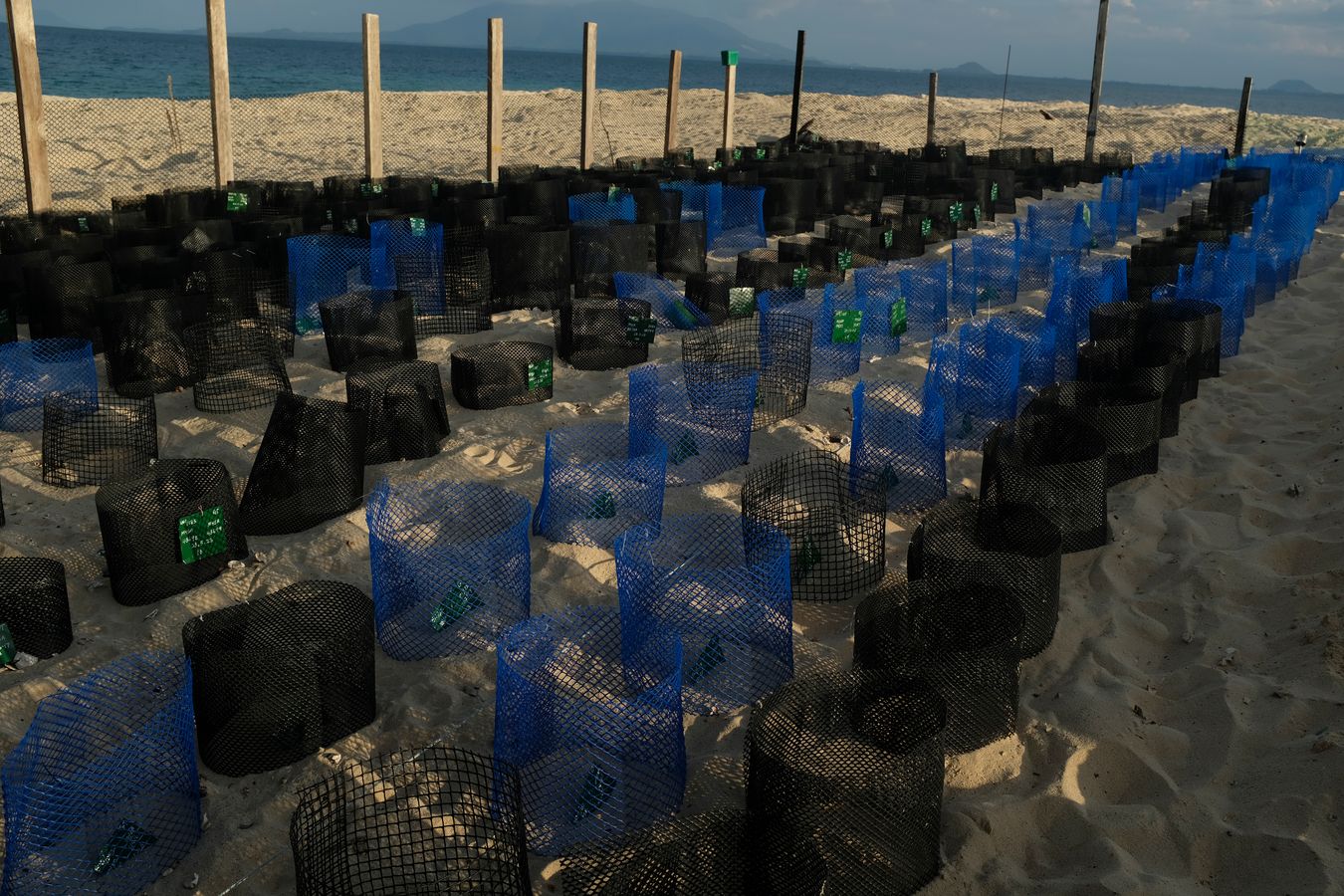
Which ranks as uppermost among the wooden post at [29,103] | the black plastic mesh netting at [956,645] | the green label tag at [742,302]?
the wooden post at [29,103]

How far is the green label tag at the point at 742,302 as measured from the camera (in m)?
8.17

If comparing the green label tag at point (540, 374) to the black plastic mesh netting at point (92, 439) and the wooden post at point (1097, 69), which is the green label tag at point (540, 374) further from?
the wooden post at point (1097, 69)

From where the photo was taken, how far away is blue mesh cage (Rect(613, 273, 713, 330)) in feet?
28.0

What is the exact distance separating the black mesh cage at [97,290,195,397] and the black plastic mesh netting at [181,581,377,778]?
11.4ft

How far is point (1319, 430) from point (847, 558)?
361 centimetres

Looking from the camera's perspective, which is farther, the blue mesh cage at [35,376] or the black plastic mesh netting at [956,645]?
the blue mesh cage at [35,376]

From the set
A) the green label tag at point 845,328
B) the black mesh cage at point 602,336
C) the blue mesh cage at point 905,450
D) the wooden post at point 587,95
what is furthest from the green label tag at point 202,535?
the wooden post at point 587,95

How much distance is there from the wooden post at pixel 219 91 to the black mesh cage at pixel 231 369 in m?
4.98

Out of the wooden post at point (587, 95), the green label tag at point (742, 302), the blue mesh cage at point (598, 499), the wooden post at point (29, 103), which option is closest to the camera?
the blue mesh cage at point (598, 499)

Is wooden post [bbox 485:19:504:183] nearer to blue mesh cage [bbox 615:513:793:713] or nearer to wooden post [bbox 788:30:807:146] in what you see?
wooden post [bbox 788:30:807:146]

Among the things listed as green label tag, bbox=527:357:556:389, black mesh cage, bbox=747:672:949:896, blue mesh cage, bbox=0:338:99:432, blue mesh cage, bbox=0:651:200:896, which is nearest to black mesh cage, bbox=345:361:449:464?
green label tag, bbox=527:357:556:389

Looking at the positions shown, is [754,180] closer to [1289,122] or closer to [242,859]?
[242,859]

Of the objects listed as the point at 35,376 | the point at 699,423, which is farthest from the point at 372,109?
the point at 699,423

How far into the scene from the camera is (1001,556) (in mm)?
4562
